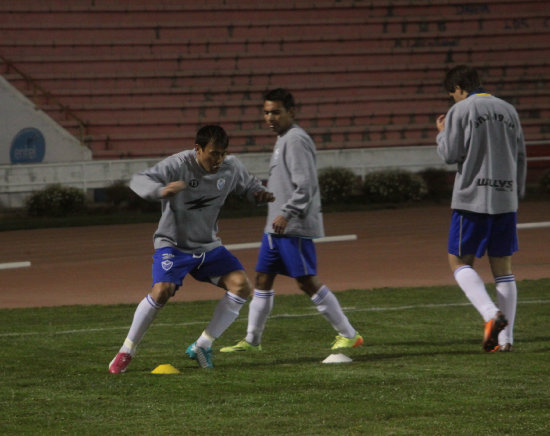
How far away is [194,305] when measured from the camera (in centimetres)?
1167

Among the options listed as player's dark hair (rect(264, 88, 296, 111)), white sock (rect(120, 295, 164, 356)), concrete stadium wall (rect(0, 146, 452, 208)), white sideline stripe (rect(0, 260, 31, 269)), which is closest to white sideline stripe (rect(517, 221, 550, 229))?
concrete stadium wall (rect(0, 146, 452, 208))

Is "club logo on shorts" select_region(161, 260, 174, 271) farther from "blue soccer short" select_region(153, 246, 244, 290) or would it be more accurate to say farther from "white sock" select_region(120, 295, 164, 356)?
"white sock" select_region(120, 295, 164, 356)

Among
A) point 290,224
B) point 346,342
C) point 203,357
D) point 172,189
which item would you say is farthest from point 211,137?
point 346,342

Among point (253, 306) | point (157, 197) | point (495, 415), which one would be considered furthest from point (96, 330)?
point (495, 415)

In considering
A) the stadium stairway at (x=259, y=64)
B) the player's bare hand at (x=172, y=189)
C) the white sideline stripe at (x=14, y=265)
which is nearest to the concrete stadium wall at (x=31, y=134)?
the stadium stairway at (x=259, y=64)

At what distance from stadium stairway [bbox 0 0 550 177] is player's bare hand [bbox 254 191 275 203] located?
2217 centimetres

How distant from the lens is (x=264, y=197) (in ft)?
25.3

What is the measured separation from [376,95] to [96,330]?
2395 centimetres

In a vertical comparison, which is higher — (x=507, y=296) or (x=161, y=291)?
(x=161, y=291)

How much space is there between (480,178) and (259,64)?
25333 mm

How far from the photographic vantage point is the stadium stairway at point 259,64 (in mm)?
30812

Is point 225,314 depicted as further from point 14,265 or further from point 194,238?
point 14,265

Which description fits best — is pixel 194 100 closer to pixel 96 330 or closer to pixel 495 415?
pixel 96 330

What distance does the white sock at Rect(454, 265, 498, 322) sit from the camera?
300 inches
